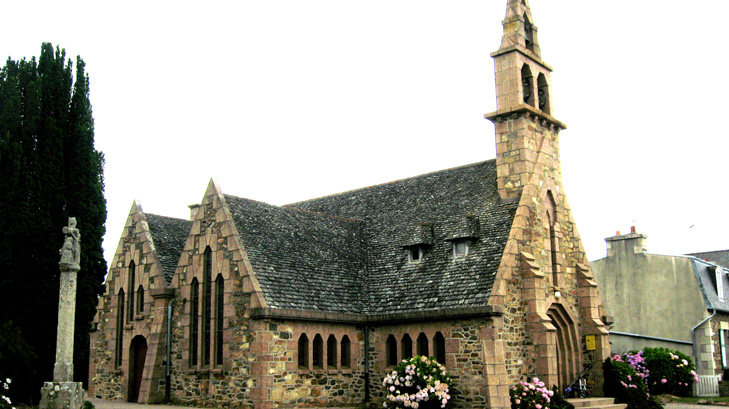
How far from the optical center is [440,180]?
99.1 ft

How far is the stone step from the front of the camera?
2323 cm

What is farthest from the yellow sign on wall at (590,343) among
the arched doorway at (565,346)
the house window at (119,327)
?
the house window at (119,327)

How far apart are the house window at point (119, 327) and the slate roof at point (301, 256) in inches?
265

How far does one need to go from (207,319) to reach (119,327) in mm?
5931

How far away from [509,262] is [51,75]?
20.9m

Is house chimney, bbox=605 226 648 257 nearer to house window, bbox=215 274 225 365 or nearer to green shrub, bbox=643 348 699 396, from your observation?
green shrub, bbox=643 348 699 396

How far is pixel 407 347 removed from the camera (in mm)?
24797

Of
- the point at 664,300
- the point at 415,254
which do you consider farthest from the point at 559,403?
the point at 664,300

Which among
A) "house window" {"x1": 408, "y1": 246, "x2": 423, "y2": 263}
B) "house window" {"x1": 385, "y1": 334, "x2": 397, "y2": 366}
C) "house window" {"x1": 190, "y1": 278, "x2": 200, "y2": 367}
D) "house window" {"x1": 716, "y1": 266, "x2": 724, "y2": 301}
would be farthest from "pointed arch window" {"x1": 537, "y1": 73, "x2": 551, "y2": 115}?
"house window" {"x1": 190, "y1": 278, "x2": 200, "y2": 367}

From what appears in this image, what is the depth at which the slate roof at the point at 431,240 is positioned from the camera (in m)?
24.0

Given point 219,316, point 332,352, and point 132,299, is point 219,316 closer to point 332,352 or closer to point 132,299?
point 332,352

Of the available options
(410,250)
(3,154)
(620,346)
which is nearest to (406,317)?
(410,250)

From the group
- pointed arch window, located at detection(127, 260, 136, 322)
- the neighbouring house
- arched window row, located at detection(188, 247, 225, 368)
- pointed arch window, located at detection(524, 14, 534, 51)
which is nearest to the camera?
arched window row, located at detection(188, 247, 225, 368)

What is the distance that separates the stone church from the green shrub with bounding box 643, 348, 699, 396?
15.3ft
